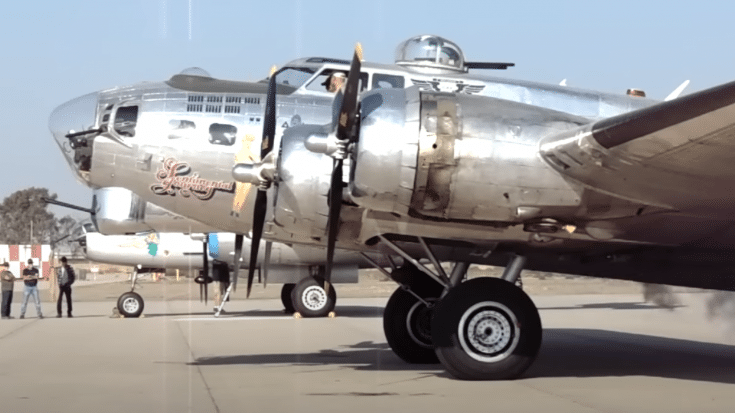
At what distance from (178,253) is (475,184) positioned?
17.0 metres

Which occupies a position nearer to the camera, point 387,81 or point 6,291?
point 387,81

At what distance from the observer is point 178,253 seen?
2547 centimetres

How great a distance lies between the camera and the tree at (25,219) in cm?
11165

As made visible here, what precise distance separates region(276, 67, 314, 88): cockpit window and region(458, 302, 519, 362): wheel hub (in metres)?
4.19

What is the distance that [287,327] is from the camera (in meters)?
19.8

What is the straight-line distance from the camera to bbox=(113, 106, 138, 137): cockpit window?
11828 millimetres

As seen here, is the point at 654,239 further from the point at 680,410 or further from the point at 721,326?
the point at 721,326

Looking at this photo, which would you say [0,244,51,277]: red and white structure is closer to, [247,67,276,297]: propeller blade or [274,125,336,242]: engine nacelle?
[247,67,276,297]: propeller blade

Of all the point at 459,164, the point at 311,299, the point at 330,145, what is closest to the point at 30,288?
the point at 311,299

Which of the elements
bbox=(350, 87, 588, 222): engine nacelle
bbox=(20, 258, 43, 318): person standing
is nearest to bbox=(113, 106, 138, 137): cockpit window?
bbox=(350, 87, 588, 222): engine nacelle

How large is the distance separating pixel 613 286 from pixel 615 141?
8000 mm

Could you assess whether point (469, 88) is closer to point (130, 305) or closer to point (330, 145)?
point (330, 145)

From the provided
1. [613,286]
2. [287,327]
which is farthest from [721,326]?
[287,327]

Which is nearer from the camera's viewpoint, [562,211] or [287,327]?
[562,211]
